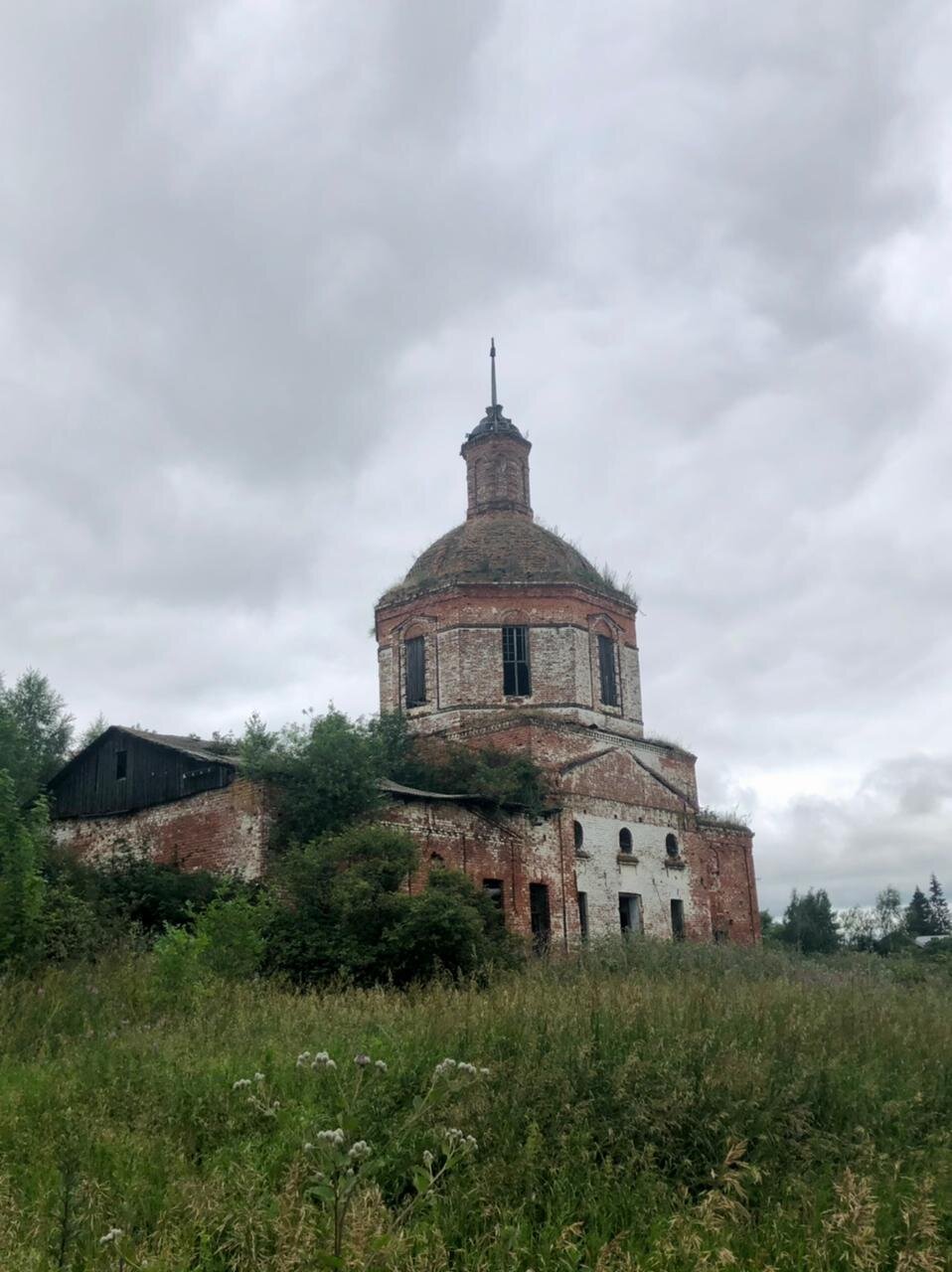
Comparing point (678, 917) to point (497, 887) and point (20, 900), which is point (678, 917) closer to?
point (497, 887)

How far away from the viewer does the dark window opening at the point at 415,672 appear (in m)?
28.2

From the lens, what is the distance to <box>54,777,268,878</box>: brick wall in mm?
21000

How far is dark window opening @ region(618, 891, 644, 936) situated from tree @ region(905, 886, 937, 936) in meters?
38.1

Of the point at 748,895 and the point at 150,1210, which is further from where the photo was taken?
the point at 748,895

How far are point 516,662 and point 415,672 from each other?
2.62 metres

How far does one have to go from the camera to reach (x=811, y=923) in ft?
149

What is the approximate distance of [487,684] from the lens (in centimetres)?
2752

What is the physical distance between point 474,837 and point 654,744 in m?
7.40

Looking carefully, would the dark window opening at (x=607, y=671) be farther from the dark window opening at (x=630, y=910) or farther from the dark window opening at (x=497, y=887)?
the dark window opening at (x=497, y=887)

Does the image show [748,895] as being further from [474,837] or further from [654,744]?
[474,837]

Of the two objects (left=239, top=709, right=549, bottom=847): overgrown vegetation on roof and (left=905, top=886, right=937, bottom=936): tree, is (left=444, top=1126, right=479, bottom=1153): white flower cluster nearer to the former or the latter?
(left=239, top=709, right=549, bottom=847): overgrown vegetation on roof

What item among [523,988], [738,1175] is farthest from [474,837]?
[738,1175]

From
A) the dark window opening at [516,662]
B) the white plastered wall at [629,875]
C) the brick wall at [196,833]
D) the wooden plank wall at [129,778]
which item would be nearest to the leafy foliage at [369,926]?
the brick wall at [196,833]

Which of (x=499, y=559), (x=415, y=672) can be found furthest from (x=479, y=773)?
(x=499, y=559)
